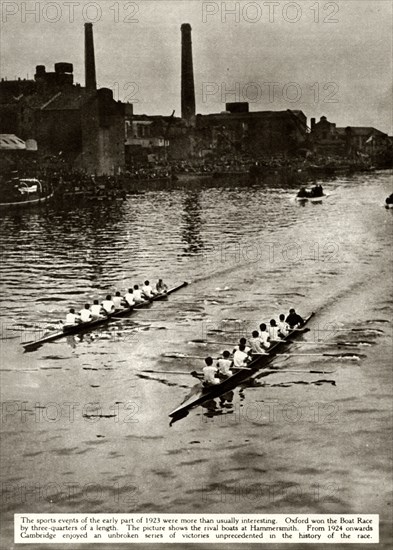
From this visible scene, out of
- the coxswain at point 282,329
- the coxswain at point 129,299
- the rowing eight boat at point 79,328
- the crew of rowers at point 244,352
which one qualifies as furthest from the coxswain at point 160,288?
the coxswain at point 282,329

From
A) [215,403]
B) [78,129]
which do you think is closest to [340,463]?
[215,403]

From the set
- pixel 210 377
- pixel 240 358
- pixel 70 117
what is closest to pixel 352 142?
pixel 70 117

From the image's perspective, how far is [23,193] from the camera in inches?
1532

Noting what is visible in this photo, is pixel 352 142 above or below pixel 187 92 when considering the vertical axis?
below

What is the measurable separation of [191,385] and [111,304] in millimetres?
4998

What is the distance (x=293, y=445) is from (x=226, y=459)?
4.28 feet

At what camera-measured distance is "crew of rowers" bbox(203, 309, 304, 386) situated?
553 inches

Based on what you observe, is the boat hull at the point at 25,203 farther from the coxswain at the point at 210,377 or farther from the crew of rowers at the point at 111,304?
the coxswain at the point at 210,377

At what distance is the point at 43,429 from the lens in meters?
13.3

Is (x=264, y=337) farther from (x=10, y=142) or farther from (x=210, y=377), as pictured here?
(x=10, y=142)

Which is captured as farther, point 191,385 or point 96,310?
point 96,310

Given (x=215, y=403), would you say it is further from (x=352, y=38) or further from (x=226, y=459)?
(x=352, y=38)

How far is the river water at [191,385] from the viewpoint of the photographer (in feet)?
36.9

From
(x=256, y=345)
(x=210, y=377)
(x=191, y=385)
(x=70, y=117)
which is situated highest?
(x=70, y=117)
